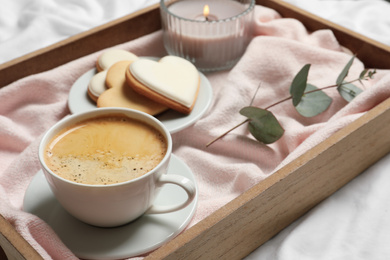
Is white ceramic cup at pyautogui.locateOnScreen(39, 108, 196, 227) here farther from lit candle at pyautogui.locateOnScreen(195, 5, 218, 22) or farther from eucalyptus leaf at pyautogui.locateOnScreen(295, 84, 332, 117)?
lit candle at pyautogui.locateOnScreen(195, 5, 218, 22)

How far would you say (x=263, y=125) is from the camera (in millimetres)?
714

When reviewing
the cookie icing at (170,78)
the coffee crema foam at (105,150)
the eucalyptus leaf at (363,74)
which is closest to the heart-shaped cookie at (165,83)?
the cookie icing at (170,78)

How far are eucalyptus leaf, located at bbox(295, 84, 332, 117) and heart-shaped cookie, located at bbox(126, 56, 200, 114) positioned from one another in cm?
15

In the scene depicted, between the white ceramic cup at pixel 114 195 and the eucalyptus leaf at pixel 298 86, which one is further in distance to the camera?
the eucalyptus leaf at pixel 298 86

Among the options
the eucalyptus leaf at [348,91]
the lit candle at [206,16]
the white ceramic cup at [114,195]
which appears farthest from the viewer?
the lit candle at [206,16]

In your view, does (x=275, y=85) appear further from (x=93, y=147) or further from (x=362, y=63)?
(x=93, y=147)

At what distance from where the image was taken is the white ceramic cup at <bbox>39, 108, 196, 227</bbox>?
1.67 ft

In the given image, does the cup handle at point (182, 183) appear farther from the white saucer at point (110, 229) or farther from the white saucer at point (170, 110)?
the white saucer at point (170, 110)

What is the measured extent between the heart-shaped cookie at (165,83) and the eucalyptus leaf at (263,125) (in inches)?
3.2

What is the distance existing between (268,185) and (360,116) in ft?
0.59

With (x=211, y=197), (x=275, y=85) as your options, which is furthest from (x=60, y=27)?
(x=211, y=197)

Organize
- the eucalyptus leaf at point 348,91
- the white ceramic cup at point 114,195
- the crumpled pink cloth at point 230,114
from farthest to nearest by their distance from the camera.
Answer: the eucalyptus leaf at point 348,91 < the crumpled pink cloth at point 230,114 < the white ceramic cup at point 114,195

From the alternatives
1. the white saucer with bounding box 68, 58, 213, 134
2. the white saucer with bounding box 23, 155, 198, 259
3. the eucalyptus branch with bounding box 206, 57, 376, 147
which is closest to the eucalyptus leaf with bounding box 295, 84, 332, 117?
the eucalyptus branch with bounding box 206, 57, 376, 147

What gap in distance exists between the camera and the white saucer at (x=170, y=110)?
729 millimetres
